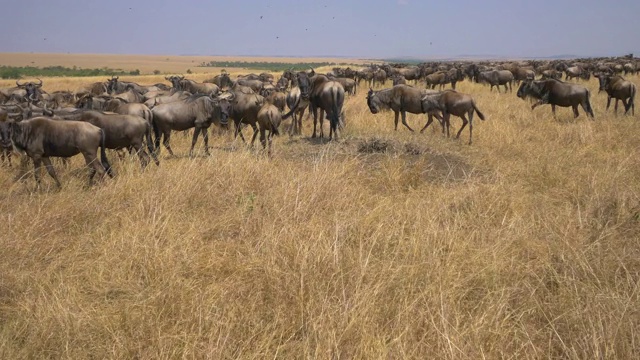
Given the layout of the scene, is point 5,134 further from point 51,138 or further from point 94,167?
point 94,167

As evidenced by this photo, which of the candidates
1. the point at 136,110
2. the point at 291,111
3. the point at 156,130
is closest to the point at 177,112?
the point at 156,130

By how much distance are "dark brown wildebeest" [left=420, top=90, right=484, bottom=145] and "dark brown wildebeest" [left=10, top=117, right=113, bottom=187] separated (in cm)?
910

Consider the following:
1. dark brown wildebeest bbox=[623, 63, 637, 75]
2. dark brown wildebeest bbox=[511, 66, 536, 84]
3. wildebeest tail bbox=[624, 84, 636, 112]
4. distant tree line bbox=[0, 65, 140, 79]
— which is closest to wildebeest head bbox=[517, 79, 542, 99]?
wildebeest tail bbox=[624, 84, 636, 112]

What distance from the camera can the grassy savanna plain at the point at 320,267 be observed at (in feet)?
9.75

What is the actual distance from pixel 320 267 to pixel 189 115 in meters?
7.82

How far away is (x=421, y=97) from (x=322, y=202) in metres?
8.61

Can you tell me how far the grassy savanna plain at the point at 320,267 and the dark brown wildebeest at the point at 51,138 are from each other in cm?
59

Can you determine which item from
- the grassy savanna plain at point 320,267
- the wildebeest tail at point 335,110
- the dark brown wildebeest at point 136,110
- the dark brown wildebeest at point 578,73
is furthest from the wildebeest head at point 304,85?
the dark brown wildebeest at point 578,73

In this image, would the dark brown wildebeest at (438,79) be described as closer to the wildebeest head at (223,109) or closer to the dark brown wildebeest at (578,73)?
the dark brown wildebeest at (578,73)

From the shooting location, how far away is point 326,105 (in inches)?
482

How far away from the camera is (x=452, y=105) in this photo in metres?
12.3

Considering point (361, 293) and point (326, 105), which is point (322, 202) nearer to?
point (361, 293)

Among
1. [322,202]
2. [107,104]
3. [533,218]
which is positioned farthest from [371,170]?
[107,104]

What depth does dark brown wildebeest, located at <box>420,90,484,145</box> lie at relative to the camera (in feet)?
39.7
